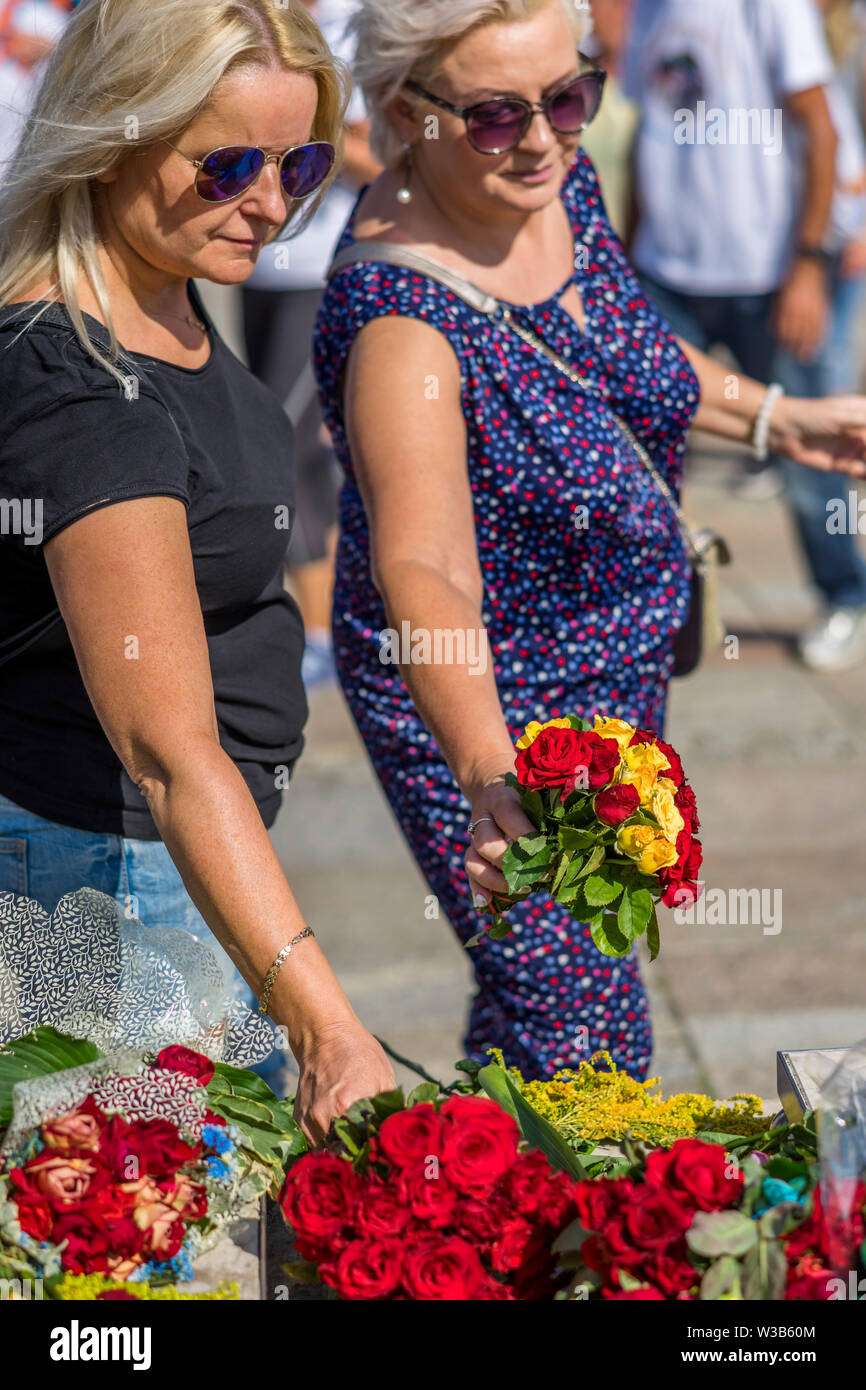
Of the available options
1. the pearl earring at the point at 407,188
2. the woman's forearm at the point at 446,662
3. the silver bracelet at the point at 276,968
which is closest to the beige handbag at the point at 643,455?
the pearl earring at the point at 407,188

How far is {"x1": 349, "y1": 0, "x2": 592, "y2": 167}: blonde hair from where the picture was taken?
2162 mm

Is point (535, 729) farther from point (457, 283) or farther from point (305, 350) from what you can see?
point (305, 350)

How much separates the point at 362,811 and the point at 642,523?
8.50 feet

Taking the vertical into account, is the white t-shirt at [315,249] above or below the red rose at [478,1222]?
above

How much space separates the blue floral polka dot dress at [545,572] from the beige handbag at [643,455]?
0.02 m

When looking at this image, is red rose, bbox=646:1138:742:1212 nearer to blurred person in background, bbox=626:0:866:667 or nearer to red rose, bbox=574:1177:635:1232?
red rose, bbox=574:1177:635:1232

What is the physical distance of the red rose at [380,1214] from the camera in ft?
4.59

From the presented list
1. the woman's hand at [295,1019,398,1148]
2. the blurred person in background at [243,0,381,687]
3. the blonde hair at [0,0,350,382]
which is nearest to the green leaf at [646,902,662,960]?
the woman's hand at [295,1019,398,1148]

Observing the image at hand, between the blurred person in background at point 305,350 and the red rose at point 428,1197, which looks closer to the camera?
the red rose at point 428,1197

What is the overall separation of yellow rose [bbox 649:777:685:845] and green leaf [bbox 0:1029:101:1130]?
2.14 ft

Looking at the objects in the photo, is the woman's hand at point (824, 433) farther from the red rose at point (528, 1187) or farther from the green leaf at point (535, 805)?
the red rose at point (528, 1187)

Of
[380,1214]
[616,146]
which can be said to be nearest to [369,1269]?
[380,1214]
